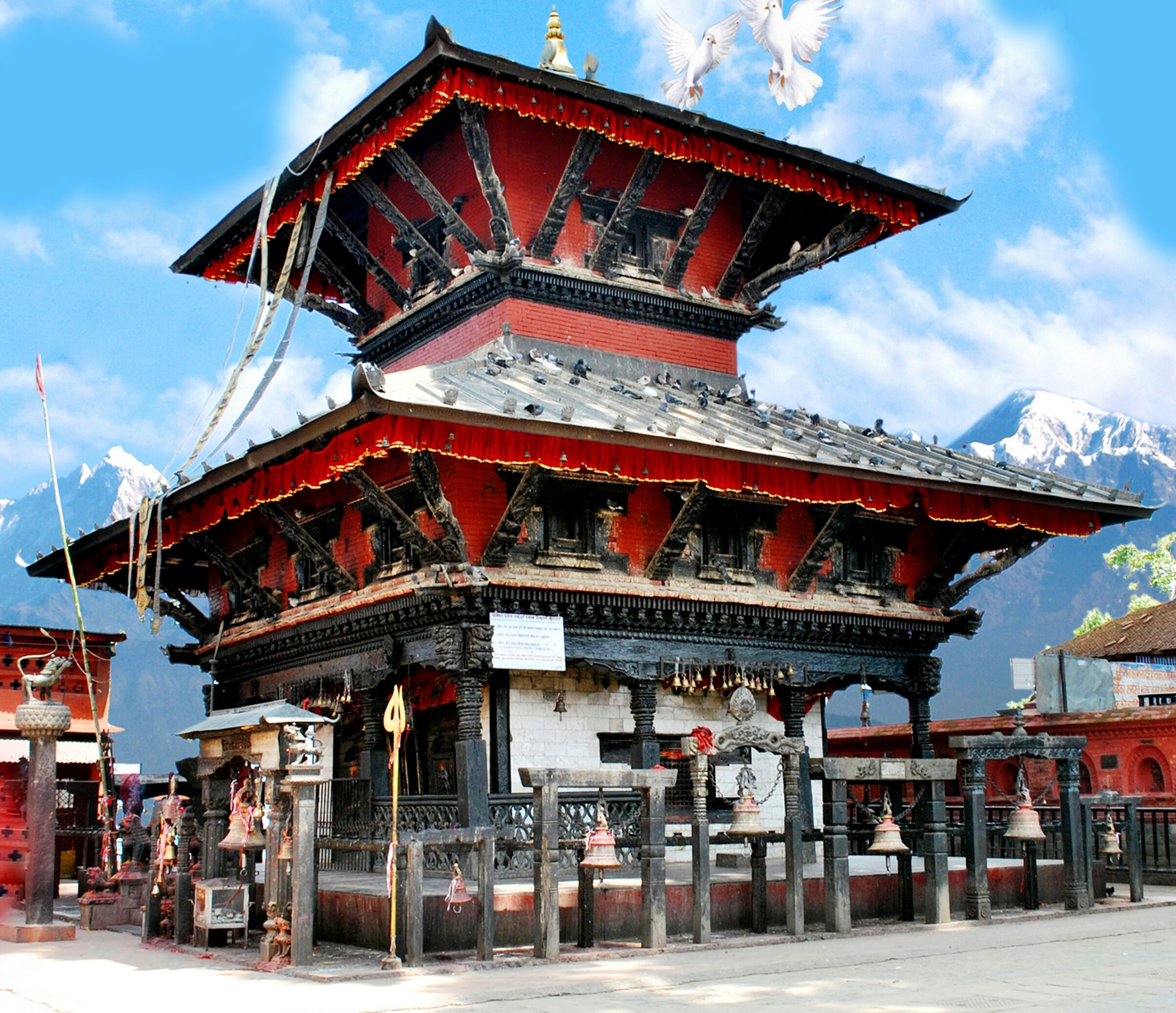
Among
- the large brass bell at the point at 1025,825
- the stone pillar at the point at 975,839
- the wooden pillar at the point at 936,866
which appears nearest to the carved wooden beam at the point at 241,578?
the wooden pillar at the point at 936,866

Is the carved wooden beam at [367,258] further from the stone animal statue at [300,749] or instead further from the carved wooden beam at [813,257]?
the stone animal statue at [300,749]

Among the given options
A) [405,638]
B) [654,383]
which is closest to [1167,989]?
[405,638]

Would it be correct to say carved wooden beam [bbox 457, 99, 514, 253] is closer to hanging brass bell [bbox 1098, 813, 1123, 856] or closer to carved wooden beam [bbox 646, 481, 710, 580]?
carved wooden beam [bbox 646, 481, 710, 580]

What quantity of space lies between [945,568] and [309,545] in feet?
29.6

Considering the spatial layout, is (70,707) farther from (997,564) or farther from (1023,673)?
(1023,673)

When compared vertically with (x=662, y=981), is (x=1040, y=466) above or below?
above

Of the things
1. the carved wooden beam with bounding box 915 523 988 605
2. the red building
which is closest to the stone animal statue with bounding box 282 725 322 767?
the red building

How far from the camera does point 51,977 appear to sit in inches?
420

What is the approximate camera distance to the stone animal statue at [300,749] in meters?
11.0

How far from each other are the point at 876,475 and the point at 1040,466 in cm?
7666

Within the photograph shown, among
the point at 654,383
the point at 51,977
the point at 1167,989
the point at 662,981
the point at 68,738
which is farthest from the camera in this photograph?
the point at 68,738

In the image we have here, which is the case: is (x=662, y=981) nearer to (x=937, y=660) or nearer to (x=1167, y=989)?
(x=1167, y=989)

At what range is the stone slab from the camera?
1344 centimetres

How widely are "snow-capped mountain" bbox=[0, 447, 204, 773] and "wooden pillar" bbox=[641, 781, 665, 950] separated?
175 feet
